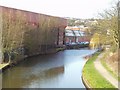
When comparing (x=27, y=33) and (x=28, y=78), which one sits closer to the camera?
(x=28, y=78)

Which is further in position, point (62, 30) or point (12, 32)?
point (62, 30)

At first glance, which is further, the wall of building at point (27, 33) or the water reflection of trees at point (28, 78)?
the wall of building at point (27, 33)

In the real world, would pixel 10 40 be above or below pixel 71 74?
above

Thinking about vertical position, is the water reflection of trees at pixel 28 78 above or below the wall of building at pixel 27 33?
below

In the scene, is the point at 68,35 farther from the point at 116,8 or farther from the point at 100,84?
the point at 100,84

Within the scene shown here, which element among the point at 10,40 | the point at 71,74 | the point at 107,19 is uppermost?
the point at 107,19

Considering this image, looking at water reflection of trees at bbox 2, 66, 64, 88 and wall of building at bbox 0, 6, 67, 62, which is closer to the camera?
water reflection of trees at bbox 2, 66, 64, 88

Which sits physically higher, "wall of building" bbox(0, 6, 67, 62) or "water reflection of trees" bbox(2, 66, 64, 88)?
"wall of building" bbox(0, 6, 67, 62)

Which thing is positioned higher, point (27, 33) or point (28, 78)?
point (27, 33)

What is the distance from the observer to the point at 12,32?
1099 inches

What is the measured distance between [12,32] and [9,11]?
4977 mm

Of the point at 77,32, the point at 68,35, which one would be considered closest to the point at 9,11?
the point at 68,35

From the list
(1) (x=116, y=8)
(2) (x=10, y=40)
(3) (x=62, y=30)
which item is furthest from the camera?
(3) (x=62, y=30)

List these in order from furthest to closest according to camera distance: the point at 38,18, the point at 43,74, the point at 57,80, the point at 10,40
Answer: the point at 38,18 → the point at 10,40 → the point at 43,74 → the point at 57,80
